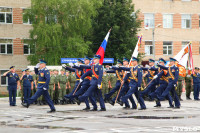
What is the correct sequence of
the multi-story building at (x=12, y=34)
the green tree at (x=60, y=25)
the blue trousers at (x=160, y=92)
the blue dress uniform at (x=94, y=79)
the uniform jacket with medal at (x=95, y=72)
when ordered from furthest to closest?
the multi-story building at (x=12, y=34), the green tree at (x=60, y=25), the blue trousers at (x=160, y=92), the uniform jacket with medal at (x=95, y=72), the blue dress uniform at (x=94, y=79)

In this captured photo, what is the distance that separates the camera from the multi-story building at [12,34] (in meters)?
43.3

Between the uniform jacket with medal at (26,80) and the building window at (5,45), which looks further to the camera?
the building window at (5,45)

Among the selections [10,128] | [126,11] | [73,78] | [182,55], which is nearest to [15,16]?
[126,11]

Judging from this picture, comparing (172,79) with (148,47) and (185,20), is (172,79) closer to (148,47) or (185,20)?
(148,47)

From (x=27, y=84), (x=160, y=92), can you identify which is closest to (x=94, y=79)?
(x=160, y=92)

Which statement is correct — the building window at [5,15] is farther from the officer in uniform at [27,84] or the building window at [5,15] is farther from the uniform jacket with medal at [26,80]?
the uniform jacket with medal at [26,80]

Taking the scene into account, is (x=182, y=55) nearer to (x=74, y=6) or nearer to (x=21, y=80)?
(x=21, y=80)

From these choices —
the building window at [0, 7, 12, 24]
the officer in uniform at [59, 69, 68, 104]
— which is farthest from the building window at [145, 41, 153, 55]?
the officer in uniform at [59, 69, 68, 104]

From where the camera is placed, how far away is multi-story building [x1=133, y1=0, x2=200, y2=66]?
4994 centimetres

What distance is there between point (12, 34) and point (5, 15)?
1.86 metres

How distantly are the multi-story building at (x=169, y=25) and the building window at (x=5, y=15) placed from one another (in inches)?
541

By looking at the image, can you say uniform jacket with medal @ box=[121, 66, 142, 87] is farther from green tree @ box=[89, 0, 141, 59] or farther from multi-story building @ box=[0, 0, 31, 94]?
multi-story building @ box=[0, 0, 31, 94]

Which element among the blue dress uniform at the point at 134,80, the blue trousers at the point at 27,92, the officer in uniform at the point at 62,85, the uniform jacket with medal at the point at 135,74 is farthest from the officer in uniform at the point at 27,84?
the uniform jacket with medal at the point at 135,74

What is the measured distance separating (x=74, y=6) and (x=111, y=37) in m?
4.83
